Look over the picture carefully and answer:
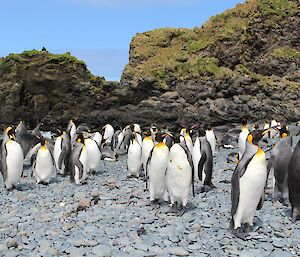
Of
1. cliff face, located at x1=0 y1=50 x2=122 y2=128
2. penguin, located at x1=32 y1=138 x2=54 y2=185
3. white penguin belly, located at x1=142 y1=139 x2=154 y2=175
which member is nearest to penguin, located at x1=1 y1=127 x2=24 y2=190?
penguin, located at x1=32 y1=138 x2=54 y2=185

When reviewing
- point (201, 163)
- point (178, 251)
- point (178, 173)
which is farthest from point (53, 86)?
point (178, 251)

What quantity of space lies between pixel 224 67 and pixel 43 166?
15.5 meters

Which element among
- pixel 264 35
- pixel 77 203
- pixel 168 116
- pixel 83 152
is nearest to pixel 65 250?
pixel 77 203

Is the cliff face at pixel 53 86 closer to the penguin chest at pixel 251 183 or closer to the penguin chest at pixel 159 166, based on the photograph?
the penguin chest at pixel 159 166

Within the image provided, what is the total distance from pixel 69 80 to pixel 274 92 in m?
10.9

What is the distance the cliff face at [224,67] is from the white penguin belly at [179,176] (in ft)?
49.6

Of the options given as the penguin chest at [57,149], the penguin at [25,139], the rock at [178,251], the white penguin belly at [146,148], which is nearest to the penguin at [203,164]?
the white penguin belly at [146,148]

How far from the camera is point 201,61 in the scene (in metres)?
23.5

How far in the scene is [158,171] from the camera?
7.71 m

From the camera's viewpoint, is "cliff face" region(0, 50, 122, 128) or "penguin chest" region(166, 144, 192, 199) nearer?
"penguin chest" region(166, 144, 192, 199)

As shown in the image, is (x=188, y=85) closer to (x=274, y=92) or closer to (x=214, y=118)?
(x=214, y=118)

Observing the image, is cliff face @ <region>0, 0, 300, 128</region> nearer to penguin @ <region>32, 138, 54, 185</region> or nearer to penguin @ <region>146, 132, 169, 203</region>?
penguin @ <region>32, 138, 54, 185</region>

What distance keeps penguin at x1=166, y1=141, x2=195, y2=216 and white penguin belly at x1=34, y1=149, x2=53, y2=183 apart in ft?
13.3

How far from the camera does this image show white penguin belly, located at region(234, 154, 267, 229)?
5.94 m
